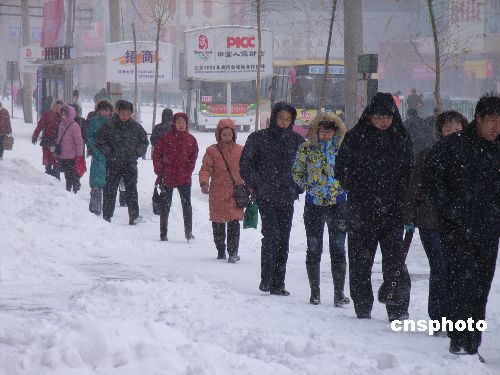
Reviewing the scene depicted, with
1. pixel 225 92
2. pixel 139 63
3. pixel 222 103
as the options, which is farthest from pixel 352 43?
pixel 222 103

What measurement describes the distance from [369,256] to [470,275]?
1.51 m

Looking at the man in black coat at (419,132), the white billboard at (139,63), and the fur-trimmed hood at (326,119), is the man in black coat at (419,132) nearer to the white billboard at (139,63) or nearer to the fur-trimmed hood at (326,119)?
the fur-trimmed hood at (326,119)

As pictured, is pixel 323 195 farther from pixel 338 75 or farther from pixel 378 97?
pixel 338 75

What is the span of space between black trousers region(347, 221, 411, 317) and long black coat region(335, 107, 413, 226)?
3.0 inches

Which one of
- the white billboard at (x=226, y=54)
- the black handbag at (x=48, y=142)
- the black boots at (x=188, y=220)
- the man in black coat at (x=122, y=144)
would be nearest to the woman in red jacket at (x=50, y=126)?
the black handbag at (x=48, y=142)

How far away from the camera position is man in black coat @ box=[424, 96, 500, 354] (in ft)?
20.3

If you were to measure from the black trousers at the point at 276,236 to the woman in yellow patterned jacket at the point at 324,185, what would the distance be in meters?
0.62

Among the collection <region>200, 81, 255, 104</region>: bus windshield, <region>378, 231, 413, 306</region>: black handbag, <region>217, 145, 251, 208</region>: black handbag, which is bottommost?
<region>378, 231, 413, 306</region>: black handbag

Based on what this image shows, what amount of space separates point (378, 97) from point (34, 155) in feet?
73.5

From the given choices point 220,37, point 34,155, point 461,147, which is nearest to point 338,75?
point 220,37

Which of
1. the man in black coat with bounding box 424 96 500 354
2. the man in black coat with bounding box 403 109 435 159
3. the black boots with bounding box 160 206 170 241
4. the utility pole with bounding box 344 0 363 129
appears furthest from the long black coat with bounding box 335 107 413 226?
the utility pole with bounding box 344 0 363 129

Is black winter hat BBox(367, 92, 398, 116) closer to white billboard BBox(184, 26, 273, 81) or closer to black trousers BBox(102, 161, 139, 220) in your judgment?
black trousers BBox(102, 161, 139, 220)

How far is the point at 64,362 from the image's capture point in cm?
529

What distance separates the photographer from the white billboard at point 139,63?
34156mm
